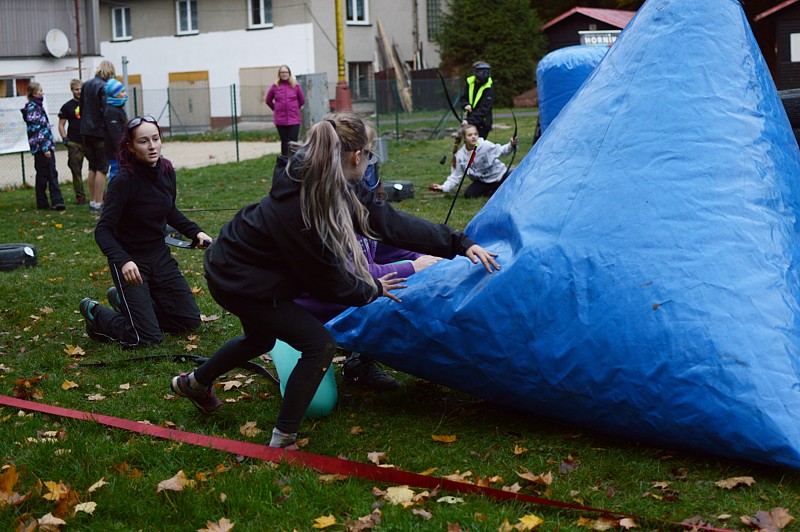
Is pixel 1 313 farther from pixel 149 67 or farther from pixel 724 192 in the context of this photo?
pixel 149 67

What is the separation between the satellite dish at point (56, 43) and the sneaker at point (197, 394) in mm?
28094

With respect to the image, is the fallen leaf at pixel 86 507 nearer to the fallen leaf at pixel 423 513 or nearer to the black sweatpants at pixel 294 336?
the black sweatpants at pixel 294 336

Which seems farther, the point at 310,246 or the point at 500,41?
the point at 500,41

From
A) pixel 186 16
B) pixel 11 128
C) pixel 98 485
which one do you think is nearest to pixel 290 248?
pixel 98 485

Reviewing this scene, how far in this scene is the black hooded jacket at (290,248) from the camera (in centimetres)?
383

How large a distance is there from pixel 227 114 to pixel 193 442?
31159 mm

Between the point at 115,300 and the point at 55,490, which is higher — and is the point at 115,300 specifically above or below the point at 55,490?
above

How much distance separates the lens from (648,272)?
3.81 m

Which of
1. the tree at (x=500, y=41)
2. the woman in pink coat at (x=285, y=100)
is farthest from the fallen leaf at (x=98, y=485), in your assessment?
the tree at (x=500, y=41)

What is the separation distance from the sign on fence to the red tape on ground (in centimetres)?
1413

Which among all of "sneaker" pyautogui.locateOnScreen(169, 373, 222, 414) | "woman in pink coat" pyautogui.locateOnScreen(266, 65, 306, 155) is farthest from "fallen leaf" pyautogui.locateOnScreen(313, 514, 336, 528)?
"woman in pink coat" pyautogui.locateOnScreen(266, 65, 306, 155)

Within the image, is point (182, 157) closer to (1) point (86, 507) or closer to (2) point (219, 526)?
(1) point (86, 507)

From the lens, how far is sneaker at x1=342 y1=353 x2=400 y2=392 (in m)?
5.08

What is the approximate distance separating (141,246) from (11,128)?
12.9 metres
